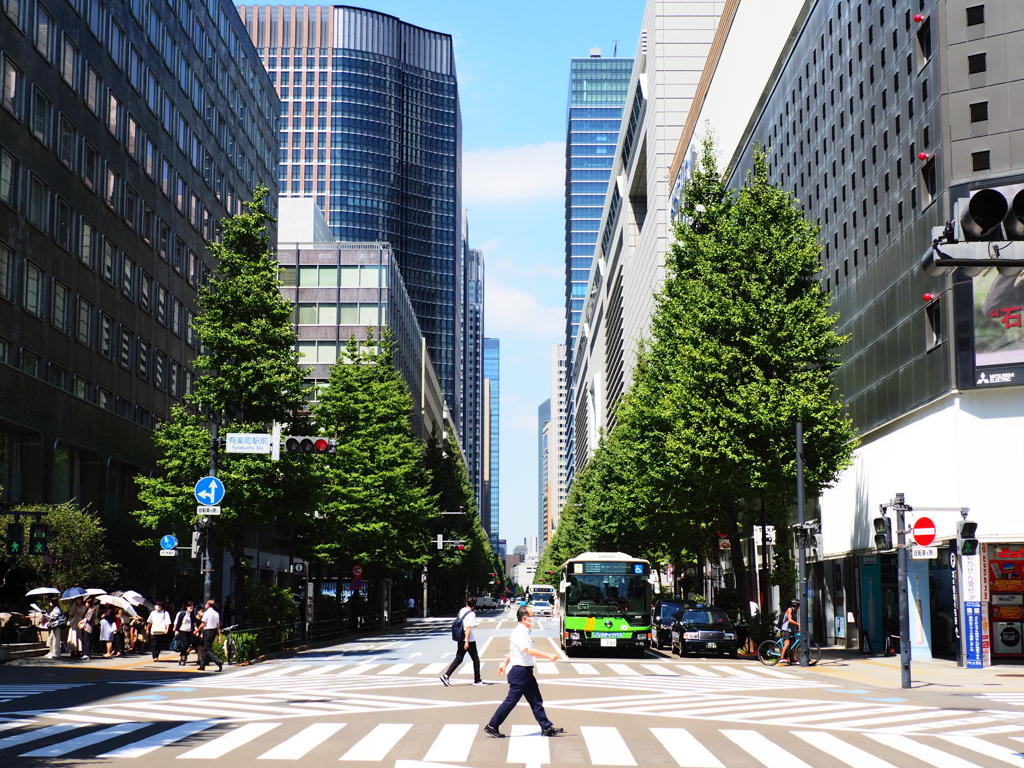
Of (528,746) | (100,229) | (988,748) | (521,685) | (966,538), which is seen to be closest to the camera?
(528,746)

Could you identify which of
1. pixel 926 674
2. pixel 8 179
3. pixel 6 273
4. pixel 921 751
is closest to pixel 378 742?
pixel 921 751

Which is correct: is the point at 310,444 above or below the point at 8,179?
below

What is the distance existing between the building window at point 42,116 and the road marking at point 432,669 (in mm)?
23481

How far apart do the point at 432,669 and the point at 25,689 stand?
10.1m

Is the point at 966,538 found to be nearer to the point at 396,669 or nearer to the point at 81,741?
the point at 396,669

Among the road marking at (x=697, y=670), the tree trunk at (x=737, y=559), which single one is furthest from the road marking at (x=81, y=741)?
the tree trunk at (x=737, y=559)

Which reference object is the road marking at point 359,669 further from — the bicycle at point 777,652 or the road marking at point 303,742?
the bicycle at point 777,652

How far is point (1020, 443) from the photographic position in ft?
94.2

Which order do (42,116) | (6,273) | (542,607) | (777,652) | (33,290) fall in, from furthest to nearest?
(542,607) → (42,116) → (33,290) → (6,273) → (777,652)

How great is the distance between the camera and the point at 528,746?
13.3 m

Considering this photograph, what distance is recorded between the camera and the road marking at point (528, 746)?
40.1ft

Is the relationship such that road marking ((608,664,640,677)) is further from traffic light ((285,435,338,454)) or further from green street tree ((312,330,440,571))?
green street tree ((312,330,440,571))

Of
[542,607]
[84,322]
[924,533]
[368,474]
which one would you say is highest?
[84,322]

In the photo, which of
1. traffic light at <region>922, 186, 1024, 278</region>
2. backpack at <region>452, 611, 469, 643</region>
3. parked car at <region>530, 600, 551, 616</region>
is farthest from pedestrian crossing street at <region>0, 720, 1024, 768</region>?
parked car at <region>530, 600, 551, 616</region>
